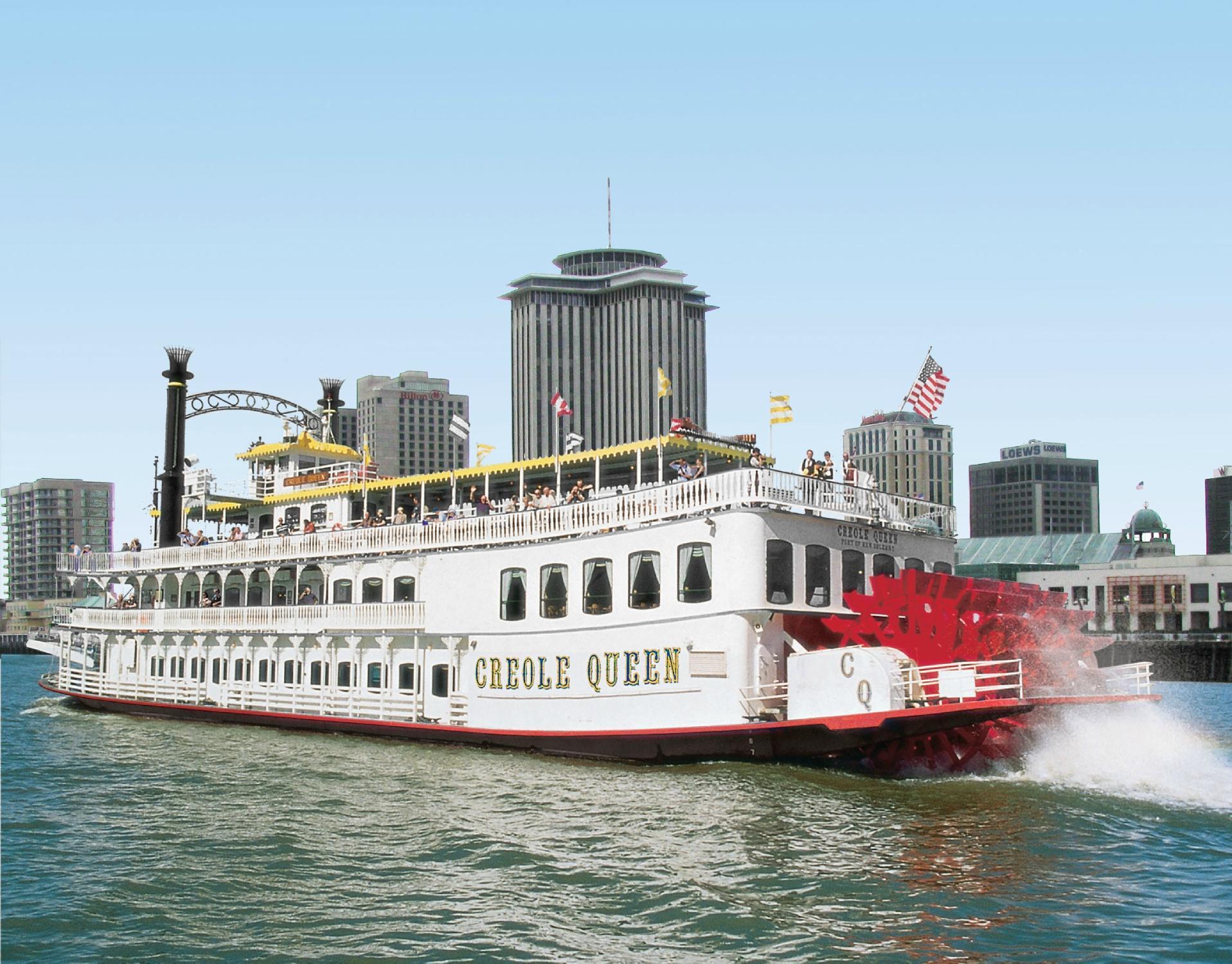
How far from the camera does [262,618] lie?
27.4 meters

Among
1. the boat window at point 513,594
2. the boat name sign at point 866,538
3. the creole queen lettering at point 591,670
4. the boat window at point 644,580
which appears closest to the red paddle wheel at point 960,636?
the boat name sign at point 866,538

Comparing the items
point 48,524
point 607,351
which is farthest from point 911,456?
point 48,524

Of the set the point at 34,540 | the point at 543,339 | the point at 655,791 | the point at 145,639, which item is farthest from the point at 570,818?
the point at 34,540

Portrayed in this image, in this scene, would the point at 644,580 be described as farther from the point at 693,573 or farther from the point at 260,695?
the point at 260,695

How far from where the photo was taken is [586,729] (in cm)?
2039

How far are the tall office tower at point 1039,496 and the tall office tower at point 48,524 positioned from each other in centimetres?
12640

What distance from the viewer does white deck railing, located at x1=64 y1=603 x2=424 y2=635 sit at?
24484mm

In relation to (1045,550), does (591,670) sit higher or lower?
lower

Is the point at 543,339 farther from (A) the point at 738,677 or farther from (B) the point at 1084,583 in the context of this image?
(A) the point at 738,677

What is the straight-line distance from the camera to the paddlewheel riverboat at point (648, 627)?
1809 centimetres

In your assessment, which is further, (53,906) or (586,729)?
(586,729)

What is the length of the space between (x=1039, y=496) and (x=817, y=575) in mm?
174783

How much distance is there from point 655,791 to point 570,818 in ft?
6.29

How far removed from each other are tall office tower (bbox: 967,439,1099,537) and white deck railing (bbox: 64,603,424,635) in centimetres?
16419
